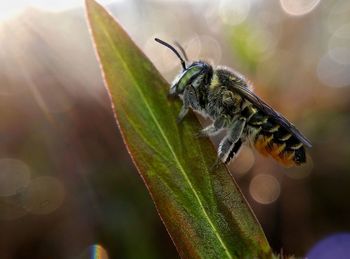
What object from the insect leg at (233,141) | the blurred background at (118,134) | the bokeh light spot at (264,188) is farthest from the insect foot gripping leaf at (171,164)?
the bokeh light spot at (264,188)

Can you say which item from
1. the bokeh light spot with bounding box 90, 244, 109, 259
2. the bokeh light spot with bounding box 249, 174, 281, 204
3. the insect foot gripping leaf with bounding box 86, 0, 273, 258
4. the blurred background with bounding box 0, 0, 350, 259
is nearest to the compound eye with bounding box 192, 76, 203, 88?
the insect foot gripping leaf with bounding box 86, 0, 273, 258

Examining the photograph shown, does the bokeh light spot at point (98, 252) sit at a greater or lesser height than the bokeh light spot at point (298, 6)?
lesser

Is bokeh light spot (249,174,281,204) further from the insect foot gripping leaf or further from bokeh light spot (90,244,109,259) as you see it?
the insect foot gripping leaf

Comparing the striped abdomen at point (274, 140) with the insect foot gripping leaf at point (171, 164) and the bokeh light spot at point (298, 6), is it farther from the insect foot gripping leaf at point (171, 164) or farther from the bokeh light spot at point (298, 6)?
the bokeh light spot at point (298, 6)

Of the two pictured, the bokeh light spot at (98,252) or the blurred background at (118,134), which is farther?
the blurred background at (118,134)

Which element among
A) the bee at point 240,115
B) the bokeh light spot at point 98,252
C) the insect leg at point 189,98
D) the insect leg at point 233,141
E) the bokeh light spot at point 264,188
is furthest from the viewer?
the bokeh light spot at point 264,188
